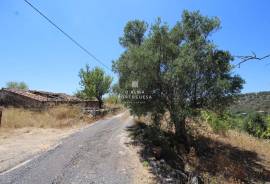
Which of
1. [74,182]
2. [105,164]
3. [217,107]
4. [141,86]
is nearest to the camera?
[74,182]

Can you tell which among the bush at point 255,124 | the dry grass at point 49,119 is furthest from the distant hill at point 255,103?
the dry grass at point 49,119

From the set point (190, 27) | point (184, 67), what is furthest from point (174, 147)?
point (190, 27)

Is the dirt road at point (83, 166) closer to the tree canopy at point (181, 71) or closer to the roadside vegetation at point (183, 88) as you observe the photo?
the roadside vegetation at point (183, 88)

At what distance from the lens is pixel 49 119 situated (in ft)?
66.1

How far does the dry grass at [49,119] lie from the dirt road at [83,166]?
248 inches

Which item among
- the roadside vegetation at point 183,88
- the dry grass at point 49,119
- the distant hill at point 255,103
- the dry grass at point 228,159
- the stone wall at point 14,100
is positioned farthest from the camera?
the distant hill at point 255,103

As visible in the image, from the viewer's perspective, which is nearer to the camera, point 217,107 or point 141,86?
point 141,86

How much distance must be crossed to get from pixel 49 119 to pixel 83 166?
12.2m

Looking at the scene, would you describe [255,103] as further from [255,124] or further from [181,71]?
[181,71]

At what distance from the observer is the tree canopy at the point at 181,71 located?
12977 millimetres

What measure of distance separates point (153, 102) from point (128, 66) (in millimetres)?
2287

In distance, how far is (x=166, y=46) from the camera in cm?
1377

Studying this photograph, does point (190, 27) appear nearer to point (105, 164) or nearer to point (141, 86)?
point (141, 86)

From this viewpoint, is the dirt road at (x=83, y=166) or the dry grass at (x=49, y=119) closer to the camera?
the dirt road at (x=83, y=166)
